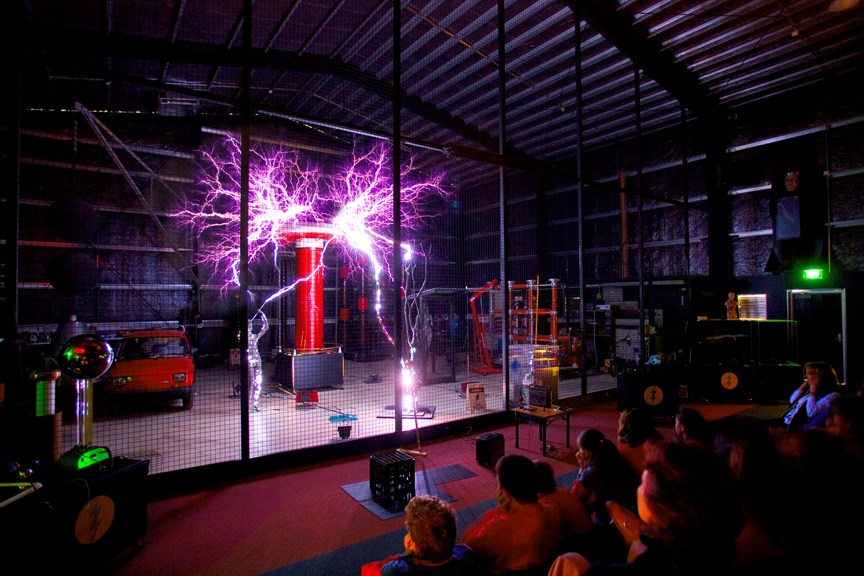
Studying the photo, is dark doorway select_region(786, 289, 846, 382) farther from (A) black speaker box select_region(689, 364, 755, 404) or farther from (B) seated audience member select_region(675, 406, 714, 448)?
(B) seated audience member select_region(675, 406, 714, 448)

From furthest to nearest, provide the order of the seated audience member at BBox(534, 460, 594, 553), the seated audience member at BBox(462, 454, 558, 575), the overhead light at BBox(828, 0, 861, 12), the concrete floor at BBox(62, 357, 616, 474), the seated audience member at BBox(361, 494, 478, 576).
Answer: the overhead light at BBox(828, 0, 861, 12), the concrete floor at BBox(62, 357, 616, 474), the seated audience member at BBox(534, 460, 594, 553), the seated audience member at BBox(462, 454, 558, 575), the seated audience member at BBox(361, 494, 478, 576)

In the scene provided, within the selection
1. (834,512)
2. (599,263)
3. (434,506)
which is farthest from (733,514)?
(599,263)

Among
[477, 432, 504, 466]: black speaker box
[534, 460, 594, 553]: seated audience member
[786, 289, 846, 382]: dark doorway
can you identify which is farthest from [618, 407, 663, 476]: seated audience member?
[786, 289, 846, 382]: dark doorway

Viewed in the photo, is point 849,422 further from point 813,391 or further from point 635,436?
point 813,391

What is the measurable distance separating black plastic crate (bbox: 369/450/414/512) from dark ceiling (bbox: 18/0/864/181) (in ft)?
10.2

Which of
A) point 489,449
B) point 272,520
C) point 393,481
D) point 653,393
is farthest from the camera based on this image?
point 653,393

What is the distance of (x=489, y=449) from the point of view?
4.20 m

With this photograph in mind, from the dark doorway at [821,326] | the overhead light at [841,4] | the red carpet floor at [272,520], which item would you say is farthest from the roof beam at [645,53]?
the red carpet floor at [272,520]

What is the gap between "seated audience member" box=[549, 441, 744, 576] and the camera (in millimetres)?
1271

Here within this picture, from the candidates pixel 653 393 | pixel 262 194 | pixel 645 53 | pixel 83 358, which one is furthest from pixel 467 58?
pixel 83 358

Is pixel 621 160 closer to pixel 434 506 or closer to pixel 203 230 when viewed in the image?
pixel 203 230

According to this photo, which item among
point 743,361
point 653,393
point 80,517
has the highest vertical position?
point 743,361

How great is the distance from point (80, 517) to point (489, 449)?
9.83 feet

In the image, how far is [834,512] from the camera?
1.48 meters
